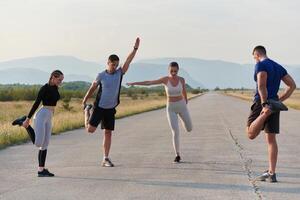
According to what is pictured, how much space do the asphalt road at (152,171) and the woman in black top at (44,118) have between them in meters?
0.44

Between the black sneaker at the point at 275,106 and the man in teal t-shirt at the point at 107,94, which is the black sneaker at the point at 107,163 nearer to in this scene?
the man in teal t-shirt at the point at 107,94

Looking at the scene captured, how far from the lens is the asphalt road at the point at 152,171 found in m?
7.27

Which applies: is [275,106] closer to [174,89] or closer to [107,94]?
[174,89]

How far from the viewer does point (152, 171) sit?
927cm

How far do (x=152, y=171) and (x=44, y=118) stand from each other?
199 cm

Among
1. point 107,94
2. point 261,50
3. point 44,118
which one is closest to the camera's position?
point 261,50

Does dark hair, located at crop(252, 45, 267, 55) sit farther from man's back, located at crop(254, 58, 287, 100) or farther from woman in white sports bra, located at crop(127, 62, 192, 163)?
woman in white sports bra, located at crop(127, 62, 192, 163)

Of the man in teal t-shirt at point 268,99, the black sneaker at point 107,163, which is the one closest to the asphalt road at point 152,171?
the black sneaker at point 107,163

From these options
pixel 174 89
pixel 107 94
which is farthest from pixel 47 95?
pixel 174 89

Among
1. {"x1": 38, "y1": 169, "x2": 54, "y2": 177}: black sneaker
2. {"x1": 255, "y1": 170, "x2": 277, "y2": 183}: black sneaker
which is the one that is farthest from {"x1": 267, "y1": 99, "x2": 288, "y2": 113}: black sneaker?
{"x1": 38, "y1": 169, "x2": 54, "y2": 177}: black sneaker

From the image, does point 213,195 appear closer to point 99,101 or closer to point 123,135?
point 99,101

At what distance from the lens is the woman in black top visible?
351 inches

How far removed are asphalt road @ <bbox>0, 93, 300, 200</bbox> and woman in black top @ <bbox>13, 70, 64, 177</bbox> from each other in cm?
44

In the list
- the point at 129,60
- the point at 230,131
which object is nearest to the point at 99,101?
the point at 129,60
